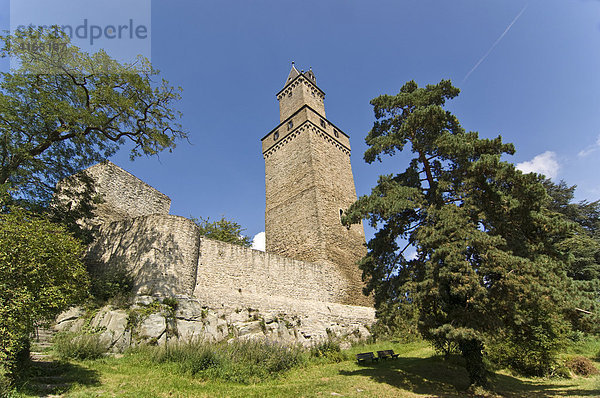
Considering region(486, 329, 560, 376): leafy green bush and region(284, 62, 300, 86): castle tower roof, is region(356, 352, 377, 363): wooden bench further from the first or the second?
region(284, 62, 300, 86): castle tower roof

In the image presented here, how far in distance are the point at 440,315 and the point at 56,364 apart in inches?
369

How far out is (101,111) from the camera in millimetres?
11969

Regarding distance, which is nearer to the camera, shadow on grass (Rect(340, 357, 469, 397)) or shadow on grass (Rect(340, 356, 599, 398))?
shadow on grass (Rect(340, 356, 599, 398))

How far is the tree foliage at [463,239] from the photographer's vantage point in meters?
6.83

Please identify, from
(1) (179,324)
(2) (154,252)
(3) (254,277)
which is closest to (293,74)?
(3) (254,277)

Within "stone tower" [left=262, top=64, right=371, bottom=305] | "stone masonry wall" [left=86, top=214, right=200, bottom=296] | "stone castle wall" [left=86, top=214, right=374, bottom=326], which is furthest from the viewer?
"stone tower" [left=262, top=64, right=371, bottom=305]

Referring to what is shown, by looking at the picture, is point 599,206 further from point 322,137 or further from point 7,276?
point 7,276

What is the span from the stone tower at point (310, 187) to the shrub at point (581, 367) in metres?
8.97

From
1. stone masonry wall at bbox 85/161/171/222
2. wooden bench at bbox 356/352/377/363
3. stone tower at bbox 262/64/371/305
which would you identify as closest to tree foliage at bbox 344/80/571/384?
wooden bench at bbox 356/352/377/363

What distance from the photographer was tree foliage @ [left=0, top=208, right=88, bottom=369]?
16.6 feet

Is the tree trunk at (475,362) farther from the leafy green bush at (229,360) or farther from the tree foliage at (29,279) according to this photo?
the tree foliage at (29,279)

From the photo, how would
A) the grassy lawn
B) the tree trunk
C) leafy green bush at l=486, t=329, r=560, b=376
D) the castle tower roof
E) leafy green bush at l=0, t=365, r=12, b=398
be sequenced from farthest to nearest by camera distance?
1. the castle tower roof
2. leafy green bush at l=486, t=329, r=560, b=376
3. the tree trunk
4. the grassy lawn
5. leafy green bush at l=0, t=365, r=12, b=398

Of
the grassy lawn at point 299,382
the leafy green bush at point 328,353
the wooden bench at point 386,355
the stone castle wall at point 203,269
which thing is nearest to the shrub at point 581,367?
the grassy lawn at point 299,382

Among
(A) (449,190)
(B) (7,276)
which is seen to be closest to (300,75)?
(A) (449,190)
